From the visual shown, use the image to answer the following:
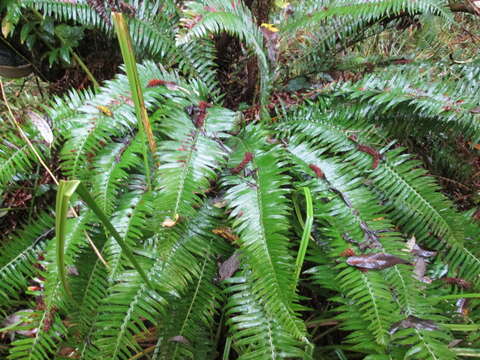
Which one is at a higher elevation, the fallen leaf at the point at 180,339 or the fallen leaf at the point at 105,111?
the fallen leaf at the point at 105,111

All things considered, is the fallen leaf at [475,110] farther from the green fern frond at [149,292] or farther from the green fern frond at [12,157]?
the green fern frond at [12,157]

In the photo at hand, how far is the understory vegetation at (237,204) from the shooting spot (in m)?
1.06

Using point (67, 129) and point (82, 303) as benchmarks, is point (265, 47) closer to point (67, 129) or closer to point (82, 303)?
point (67, 129)

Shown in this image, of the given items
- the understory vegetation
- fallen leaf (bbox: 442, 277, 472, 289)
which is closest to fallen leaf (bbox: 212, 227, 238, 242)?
the understory vegetation

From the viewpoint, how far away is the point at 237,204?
120 cm

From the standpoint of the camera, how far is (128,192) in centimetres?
135

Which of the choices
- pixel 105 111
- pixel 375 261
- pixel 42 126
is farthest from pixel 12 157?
pixel 375 261

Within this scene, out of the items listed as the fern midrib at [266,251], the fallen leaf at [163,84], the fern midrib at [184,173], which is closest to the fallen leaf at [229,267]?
the fern midrib at [266,251]

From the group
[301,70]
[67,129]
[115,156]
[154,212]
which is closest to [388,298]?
[154,212]

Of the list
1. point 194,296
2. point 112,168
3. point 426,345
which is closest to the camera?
point 426,345

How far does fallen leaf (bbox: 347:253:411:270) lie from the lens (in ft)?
3.60

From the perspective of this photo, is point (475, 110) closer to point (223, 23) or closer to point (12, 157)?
point (223, 23)

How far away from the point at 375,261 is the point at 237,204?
1.49 ft

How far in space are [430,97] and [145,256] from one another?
122 cm
